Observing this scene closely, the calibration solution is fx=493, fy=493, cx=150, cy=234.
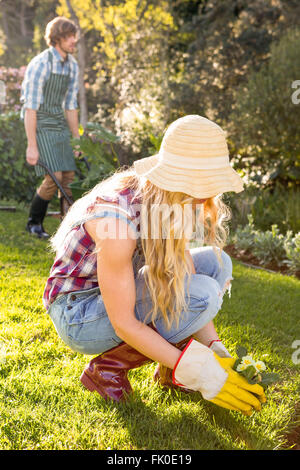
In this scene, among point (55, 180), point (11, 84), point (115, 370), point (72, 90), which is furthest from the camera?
point (11, 84)

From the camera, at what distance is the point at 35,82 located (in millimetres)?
4398

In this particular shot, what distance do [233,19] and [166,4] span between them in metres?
2.16

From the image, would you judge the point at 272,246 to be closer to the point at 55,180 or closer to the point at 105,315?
the point at 55,180

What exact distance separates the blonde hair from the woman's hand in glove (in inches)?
5.8

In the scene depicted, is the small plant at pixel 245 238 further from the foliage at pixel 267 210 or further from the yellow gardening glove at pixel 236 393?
the yellow gardening glove at pixel 236 393

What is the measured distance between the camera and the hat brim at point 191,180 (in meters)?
1.61

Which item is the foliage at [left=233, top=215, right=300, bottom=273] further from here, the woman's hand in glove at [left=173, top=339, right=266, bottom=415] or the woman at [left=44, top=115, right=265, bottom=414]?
the woman's hand in glove at [left=173, top=339, right=266, bottom=415]

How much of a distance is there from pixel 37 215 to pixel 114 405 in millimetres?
3227

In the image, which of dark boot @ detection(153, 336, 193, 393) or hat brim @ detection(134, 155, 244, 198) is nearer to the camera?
hat brim @ detection(134, 155, 244, 198)

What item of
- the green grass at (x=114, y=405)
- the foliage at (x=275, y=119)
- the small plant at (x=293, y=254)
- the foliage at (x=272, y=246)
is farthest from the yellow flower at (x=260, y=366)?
the foliage at (x=275, y=119)

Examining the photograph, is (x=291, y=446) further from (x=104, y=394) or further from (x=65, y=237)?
(x=65, y=237)

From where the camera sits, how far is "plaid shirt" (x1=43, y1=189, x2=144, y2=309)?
5.66 ft

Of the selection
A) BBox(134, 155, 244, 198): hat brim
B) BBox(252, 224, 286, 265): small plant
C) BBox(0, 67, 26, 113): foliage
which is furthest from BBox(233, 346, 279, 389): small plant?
BBox(0, 67, 26, 113): foliage

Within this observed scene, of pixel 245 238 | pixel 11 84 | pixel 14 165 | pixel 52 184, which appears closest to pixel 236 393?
pixel 52 184
